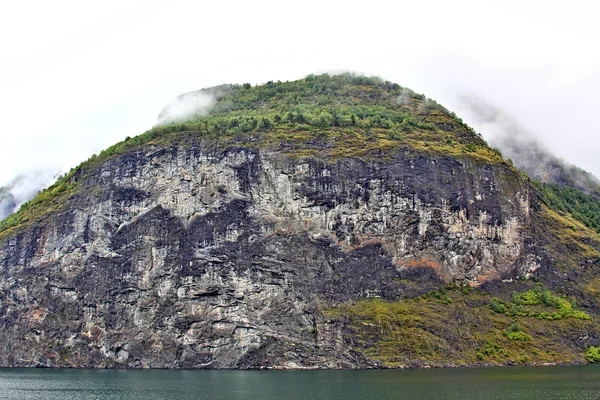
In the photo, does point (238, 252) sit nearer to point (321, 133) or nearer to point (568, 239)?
point (321, 133)

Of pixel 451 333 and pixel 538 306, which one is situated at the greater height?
pixel 538 306

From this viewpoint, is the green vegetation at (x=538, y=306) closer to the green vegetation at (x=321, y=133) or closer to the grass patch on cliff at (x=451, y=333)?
the grass patch on cliff at (x=451, y=333)

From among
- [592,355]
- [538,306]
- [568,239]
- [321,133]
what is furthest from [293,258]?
[568,239]

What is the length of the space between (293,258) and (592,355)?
5929cm

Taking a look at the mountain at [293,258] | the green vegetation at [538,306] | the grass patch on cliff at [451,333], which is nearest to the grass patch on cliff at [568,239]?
the mountain at [293,258]

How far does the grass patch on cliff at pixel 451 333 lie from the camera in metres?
126

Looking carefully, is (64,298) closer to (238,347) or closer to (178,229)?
(178,229)

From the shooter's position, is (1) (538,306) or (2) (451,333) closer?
(2) (451,333)

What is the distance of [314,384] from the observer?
3787 inches

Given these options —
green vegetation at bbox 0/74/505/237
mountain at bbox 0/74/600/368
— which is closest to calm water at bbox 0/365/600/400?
mountain at bbox 0/74/600/368

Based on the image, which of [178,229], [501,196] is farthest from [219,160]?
[501,196]

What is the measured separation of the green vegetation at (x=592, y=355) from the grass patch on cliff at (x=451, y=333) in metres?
1.06

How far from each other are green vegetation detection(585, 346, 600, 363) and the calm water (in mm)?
7061

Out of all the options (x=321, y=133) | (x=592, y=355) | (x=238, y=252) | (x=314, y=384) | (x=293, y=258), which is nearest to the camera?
(x=314, y=384)
